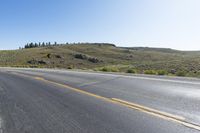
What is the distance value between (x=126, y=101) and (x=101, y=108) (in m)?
1.17

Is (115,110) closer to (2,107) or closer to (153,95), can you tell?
(153,95)

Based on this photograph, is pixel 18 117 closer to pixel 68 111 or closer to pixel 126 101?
pixel 68 111

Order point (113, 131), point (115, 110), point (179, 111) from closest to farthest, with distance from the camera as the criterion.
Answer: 1. point (113, 131)
2. point (179, 111)
3. point (115, 110)

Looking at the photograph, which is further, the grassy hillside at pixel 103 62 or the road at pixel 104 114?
the grassy hillside at pixel 103 62

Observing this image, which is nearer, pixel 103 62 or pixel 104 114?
pixel 104 114

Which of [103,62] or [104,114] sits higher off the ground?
[104,114]

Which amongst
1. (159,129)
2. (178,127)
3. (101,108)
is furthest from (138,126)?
(101,108)

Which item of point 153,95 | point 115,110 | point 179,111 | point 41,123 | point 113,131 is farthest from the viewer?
point 153,95

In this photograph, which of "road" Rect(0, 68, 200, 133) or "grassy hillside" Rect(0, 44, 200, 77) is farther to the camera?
"grassy hillside" Rect(0, 44, 200, 77)

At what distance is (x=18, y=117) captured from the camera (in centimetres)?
662

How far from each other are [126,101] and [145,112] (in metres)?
1.62

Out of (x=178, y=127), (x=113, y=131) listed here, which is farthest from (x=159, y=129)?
(x=113, y=131)

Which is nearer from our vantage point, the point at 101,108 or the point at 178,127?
the point at 178,127

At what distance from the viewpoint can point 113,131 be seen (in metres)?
5.02
